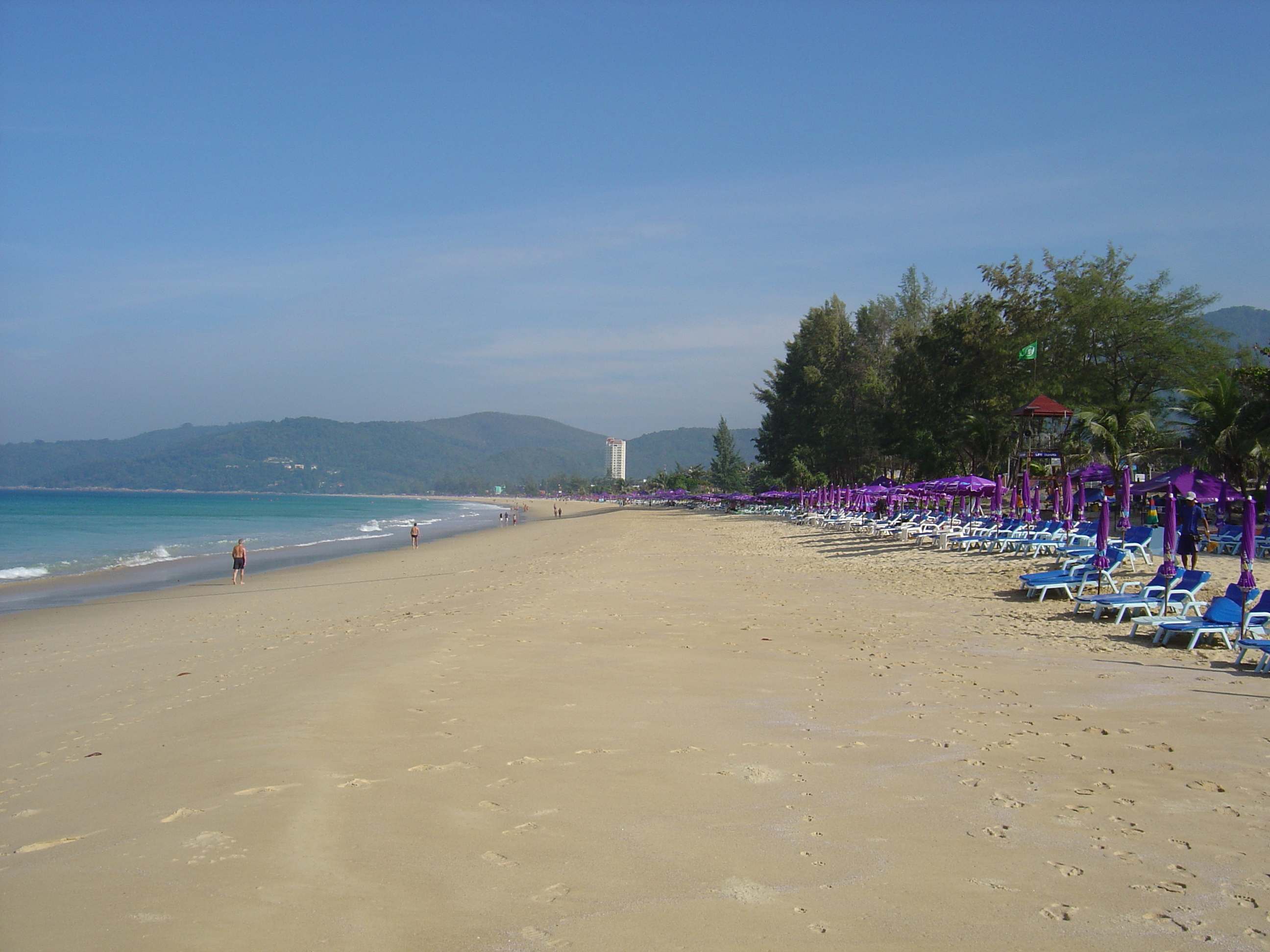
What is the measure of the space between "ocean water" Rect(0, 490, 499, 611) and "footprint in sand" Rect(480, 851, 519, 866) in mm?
18542

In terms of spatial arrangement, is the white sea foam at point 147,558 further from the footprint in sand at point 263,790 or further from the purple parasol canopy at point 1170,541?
the purple parasol canopy at point 1170,541

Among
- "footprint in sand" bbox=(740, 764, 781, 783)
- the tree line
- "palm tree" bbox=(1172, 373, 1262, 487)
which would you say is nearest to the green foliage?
the tree line

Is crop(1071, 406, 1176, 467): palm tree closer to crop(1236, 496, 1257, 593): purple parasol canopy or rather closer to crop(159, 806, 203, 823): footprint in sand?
crop(1236, 496, 1257, 593): purple parasol canopy

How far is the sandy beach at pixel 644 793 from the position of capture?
125 inches

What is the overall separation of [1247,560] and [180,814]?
32.6 feet

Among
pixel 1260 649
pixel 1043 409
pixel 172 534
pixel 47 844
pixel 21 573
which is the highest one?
pixel 1043 409

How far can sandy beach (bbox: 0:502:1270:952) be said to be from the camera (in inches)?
125

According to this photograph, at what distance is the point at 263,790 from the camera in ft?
14.8

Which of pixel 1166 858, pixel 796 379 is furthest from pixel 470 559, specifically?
pixel 796 379

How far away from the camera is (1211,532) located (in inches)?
853

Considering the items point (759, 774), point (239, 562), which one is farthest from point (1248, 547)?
point (239, 562)

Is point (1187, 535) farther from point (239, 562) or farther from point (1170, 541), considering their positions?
point (239, 562)

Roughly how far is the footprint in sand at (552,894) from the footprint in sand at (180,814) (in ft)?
6.71

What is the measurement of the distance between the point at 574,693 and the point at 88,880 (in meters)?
3.58
